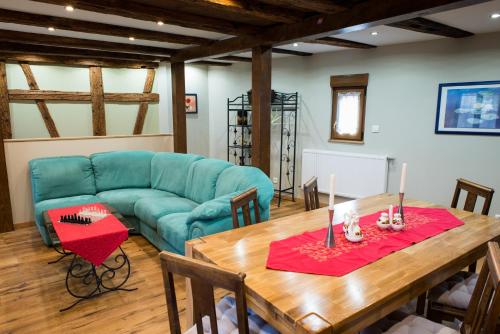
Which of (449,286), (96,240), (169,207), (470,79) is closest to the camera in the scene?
(449,286)

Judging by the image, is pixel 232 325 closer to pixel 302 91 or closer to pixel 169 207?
pixel 169 207

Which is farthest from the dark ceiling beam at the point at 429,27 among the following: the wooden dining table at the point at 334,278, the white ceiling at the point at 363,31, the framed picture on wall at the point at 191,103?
the framed picture on wall at the point at 191,103

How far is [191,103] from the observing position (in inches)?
263

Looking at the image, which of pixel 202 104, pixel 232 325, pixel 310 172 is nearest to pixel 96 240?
pixel 232 325

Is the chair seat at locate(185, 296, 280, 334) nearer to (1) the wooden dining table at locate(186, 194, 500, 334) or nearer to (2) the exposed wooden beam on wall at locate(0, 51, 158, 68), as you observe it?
(1) the wooden dining table at locate(186, 194, 500, 334)

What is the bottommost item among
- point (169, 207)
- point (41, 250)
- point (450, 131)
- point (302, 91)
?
point (41, 250)

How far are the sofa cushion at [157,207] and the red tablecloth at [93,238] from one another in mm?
687

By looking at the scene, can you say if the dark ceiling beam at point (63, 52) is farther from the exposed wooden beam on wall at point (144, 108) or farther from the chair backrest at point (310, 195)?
the chair backrest at point (310, 195)

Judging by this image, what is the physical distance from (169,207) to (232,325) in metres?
2.31

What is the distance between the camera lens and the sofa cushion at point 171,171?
14.6 ft

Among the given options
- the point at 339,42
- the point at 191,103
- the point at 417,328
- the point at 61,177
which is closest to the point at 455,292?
the point at 417,328

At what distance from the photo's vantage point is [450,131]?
4238 millimetres

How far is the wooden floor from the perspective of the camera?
8.09 feet

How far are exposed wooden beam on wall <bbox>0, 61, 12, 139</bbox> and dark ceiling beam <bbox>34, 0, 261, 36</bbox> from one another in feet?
10.1
